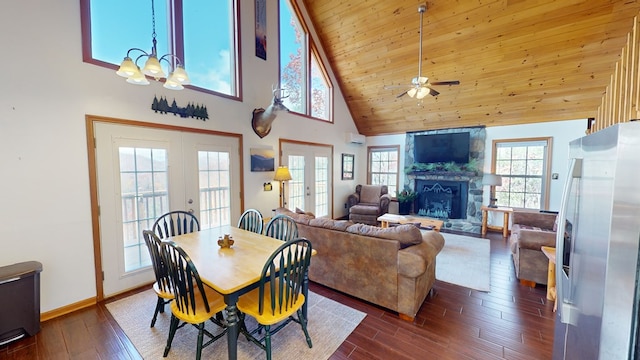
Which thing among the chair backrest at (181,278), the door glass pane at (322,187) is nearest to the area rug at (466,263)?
the door glass pane at (322,187)

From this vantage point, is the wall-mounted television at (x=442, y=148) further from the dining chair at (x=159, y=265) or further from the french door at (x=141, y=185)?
the dining chair at (x=159, y=265)

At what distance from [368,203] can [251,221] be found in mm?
4316

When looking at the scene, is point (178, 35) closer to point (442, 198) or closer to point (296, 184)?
point (296, 184)

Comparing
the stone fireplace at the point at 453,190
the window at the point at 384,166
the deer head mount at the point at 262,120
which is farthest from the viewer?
the window at the point at 384,166

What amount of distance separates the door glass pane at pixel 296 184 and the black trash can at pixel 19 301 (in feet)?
11.7

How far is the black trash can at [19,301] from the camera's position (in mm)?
2105

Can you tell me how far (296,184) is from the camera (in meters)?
5.55

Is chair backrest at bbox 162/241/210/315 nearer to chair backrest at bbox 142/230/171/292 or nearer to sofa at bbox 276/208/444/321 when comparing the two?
chair backrest at bbox 142/230/171/292

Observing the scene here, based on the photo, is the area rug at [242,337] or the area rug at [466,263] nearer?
the area rug at [242,337]

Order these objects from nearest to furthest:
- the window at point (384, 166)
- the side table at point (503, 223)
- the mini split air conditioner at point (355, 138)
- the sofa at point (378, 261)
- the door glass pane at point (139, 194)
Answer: the sofa at point (378, 261) < the door glass pane at point (139, 194) < the side table at point (503, 223) < the mini split air conditioner at point (355, 138) < the window at point (384, 166)

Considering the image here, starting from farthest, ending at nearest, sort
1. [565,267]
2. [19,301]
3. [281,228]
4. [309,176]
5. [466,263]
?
[309,176]
[466,263]
[281,228]
[19,301]
[565,267]

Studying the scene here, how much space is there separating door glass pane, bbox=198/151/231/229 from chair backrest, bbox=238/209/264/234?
3.03 feet

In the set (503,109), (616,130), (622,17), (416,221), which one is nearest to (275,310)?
(616,130)

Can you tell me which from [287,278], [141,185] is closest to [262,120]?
[141,185]
